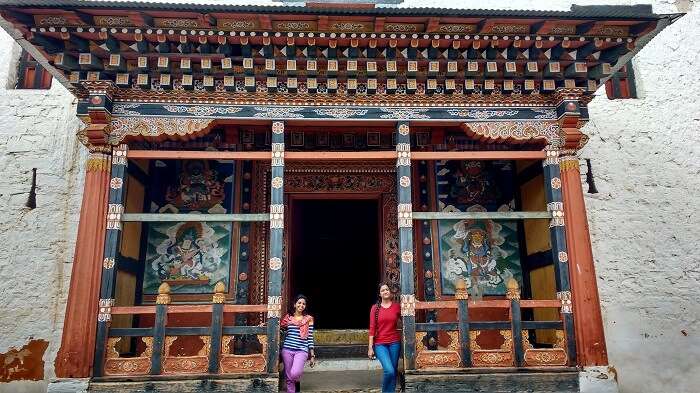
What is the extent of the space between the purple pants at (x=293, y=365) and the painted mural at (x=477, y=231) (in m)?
2.84

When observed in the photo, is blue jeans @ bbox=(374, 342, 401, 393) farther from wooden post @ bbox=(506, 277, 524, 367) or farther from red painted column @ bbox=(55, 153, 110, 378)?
red painted column @ bbox=(55, 153, 110, 378)

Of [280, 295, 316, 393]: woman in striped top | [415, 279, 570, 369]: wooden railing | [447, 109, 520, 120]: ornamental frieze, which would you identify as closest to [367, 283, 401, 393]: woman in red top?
[415, 279, 570, 369]: wooden railing

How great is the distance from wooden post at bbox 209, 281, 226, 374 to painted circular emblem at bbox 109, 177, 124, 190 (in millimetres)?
1711

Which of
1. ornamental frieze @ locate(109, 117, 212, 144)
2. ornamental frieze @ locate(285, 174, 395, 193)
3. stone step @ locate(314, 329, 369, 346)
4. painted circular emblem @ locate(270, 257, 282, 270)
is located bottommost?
stone step @ locate(314, 329, 369, 346)

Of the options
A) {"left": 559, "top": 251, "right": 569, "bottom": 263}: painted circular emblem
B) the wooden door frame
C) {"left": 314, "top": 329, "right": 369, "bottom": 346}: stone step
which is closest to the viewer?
{"left": 559, "top": 251, "right": 569, "bottom": 263}: painted circular emblem

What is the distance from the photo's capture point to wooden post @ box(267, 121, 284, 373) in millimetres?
5750

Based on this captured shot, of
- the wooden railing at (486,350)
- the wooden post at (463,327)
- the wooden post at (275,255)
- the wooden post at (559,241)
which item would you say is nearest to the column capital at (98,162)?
the wooden post at (275,255)

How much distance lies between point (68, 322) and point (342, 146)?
4348 millimetres

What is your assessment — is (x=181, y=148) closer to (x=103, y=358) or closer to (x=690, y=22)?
(x=103, y=358)

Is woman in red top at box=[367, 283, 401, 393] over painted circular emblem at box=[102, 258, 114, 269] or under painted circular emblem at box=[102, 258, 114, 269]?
under

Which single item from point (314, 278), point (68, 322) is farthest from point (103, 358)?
point (314, 278)

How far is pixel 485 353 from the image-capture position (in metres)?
5.82

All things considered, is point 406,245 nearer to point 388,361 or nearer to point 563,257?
point 388,361

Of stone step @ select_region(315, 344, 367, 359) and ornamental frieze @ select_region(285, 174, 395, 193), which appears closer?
stone step @ select_region(315, 344, 367, 359)
